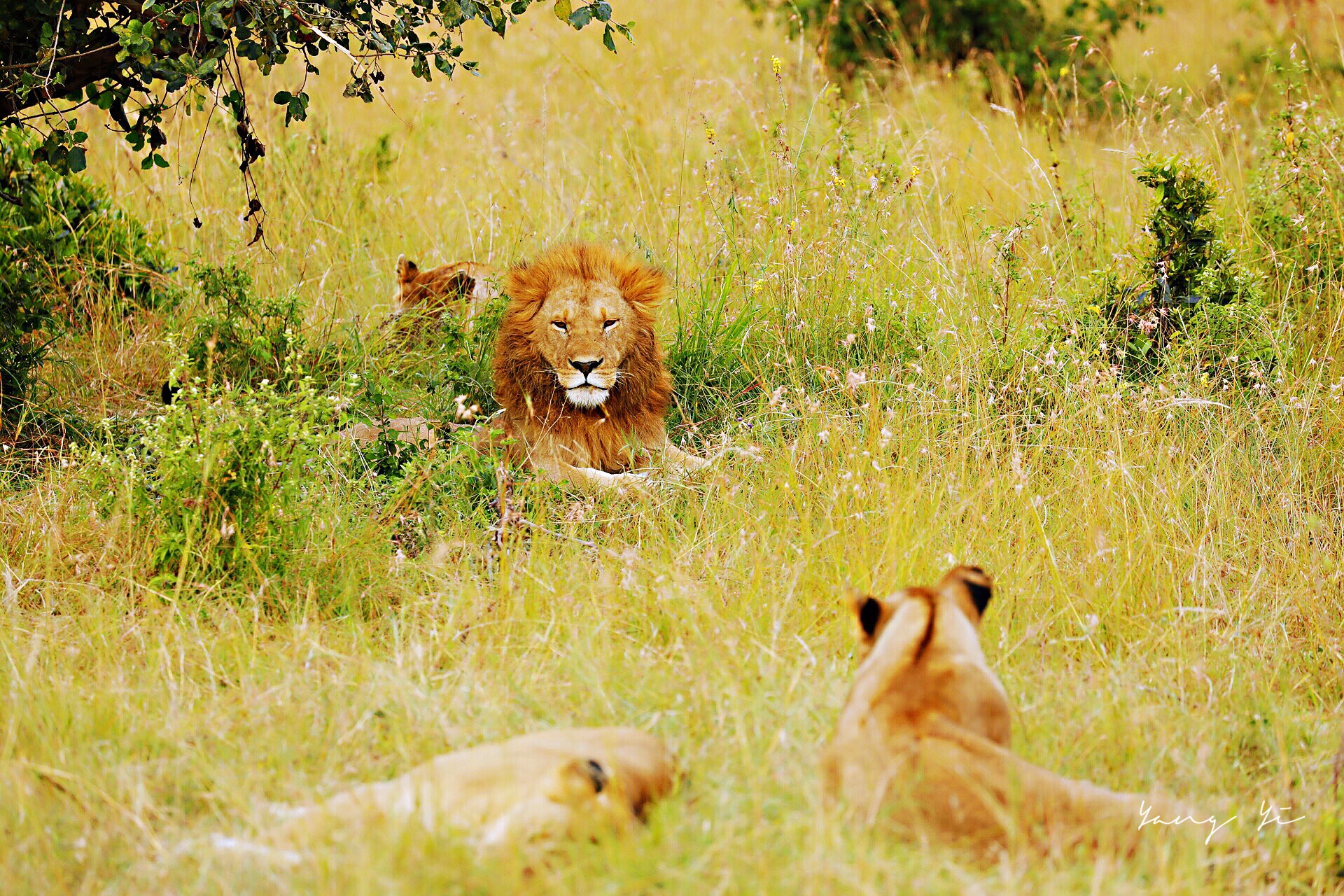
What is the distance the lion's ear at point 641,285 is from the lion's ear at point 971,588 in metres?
2.29

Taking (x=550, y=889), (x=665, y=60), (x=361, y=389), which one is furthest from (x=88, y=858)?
(x=665, y=60)

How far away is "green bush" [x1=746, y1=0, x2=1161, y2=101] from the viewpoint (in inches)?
349

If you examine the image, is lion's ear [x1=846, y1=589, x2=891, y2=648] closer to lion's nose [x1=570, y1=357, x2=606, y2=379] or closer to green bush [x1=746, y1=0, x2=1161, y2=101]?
lion's nose [x1=570, y1=357, x2=606, y2=379]

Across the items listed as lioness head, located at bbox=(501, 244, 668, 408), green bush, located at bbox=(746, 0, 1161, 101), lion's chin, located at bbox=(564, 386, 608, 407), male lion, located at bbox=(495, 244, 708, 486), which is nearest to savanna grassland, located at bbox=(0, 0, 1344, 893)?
male lion, located at bbox=(495, 244, 708, 486)

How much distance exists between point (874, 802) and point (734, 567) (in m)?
1.63

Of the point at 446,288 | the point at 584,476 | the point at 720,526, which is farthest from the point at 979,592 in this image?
the point at 446,288

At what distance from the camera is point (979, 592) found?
9.34ft

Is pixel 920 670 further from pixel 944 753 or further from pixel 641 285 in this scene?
pixel 641 285

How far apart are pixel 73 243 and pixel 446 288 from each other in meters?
1.68

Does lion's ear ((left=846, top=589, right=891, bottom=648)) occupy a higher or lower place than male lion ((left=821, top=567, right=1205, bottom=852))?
higher

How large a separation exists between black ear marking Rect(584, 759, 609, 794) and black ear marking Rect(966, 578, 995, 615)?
3.06 ft

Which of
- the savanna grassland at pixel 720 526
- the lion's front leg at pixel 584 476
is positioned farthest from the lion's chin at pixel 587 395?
the savanna grassland at pixel 720 526

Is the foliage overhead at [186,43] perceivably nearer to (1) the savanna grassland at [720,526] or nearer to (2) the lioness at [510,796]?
(1) the savanna grassland at [720,526]

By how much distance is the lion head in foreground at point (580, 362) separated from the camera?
4703 millimetres
